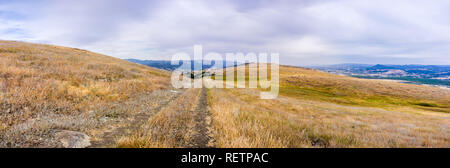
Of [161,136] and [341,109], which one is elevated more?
[161,136]

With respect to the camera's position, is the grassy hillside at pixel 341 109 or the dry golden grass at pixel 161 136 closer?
the dry golden grass at pixel 161 136

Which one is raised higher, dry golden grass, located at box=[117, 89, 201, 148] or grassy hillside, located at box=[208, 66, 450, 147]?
dry golden grass, located at box=[117, 89, 201, 148]

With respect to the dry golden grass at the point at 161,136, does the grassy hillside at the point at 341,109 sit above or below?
below

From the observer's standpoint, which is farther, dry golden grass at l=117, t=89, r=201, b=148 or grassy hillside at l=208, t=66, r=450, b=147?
grassy hillside at l=208, t=66, r=450, b=147

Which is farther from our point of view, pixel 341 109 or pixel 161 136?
pixel 341 109
